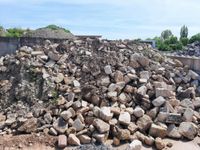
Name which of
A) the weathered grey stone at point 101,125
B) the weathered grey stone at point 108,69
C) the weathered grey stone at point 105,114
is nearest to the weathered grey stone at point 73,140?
the weathered grey stone at point 101,125

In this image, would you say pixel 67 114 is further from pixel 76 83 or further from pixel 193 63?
pixel 193 63

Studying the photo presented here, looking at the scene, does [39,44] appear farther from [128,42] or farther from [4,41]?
[128,42]

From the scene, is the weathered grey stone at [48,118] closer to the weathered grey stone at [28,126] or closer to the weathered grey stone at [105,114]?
the weathered grey stone at [28,126]

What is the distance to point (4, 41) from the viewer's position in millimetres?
11953

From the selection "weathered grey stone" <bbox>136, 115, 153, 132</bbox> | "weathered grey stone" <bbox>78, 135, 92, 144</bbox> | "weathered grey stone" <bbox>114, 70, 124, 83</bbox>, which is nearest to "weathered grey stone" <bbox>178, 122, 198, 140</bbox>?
"weathered grey stone" <bbox>136, 115, 153, 132</bbox>

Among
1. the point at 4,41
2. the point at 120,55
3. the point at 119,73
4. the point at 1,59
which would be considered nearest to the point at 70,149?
the point at 119,73

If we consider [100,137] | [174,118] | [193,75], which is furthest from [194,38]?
[100,137]

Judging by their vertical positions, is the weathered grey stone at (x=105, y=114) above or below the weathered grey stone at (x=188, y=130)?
above

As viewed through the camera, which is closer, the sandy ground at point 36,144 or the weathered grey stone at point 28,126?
the sandy ground at point 36,144

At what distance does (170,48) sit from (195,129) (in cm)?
2010

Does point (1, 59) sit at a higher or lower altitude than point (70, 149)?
higher

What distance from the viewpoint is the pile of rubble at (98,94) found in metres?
8.43

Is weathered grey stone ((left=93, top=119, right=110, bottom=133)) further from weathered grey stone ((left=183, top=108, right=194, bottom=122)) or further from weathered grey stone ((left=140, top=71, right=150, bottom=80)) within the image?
weathered grey stone ((left=140, top=71, right=150, bottom=80))

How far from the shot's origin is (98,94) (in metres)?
9.23
